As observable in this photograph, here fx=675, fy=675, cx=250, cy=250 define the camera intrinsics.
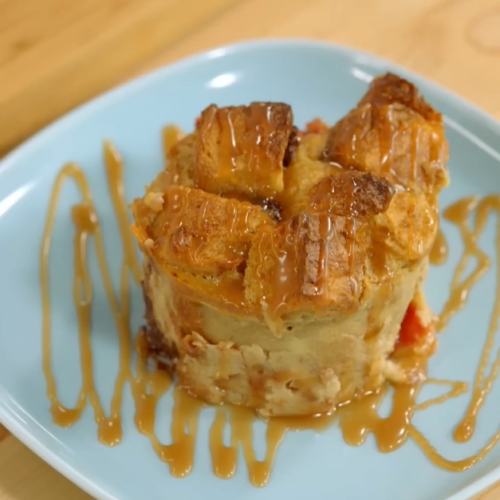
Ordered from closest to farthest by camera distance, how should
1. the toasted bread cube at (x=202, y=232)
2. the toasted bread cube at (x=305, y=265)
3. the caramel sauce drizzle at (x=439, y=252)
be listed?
the toasted bread cube at (x=305, y=265), the toasted bread cube at (x=202, y=232), the caramel sauce drizzle at (x=439, y=252)

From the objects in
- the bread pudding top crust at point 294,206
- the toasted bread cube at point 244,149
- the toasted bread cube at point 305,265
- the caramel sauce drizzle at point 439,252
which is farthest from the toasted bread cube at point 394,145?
→ the caramel sauce drizzle at point 439,252

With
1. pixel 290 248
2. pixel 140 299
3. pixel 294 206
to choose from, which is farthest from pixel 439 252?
pixel 140 299

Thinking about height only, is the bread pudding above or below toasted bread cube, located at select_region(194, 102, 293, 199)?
below

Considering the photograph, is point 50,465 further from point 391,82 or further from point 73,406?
point 391,82

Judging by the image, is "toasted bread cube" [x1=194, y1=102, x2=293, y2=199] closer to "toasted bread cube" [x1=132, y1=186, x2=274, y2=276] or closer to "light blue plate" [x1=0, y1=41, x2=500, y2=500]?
"toasted bread cube" [x1=132, y1=186, x2=274, y2=276]

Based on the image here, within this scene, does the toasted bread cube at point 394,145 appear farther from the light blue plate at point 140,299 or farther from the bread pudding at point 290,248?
the light blue plate at point 140,299

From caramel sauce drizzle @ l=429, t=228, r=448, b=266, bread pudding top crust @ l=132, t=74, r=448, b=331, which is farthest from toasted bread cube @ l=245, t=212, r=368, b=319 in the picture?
caramel sauce drizzle @ l=429, t=228, r=448, b=266
